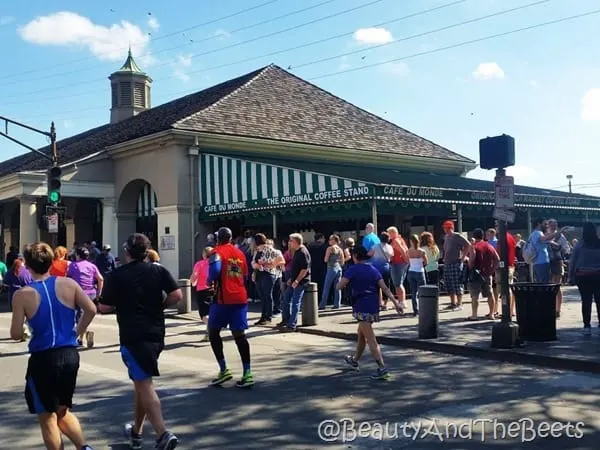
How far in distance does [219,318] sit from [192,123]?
16.0 m

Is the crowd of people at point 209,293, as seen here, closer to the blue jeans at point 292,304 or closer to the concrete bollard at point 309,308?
the blue jeans at point 292,304

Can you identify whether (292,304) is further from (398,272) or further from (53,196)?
(53,196)

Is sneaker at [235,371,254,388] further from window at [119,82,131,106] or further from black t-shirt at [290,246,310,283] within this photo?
window at [119,82,131,106]

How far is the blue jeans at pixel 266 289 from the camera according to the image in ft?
41.5

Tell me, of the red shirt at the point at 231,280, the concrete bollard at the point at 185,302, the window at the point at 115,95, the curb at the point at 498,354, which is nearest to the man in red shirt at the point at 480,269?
the curb at the point at 498,354

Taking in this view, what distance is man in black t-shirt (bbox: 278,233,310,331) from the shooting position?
39.9ft

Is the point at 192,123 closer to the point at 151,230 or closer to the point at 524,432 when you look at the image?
the point at 151,230

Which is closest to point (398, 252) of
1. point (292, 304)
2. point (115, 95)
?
point (292, 304)

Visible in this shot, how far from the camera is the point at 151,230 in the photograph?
81.4 feet

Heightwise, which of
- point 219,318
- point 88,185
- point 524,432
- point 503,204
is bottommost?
point 524,432

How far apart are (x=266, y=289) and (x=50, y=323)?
831 centimetres

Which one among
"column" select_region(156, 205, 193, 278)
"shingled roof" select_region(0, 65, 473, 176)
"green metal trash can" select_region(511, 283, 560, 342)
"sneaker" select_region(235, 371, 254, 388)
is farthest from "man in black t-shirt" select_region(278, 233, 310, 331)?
"shingled roof" select_region(0, 65, 473, 176)

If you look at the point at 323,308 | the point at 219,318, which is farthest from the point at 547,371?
the point at 323,308

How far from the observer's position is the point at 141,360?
204 inches
